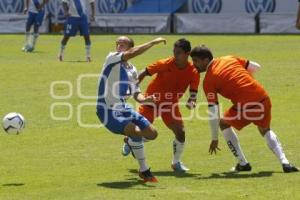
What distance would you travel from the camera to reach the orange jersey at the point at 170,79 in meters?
12.6

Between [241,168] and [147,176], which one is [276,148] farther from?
[147,176]

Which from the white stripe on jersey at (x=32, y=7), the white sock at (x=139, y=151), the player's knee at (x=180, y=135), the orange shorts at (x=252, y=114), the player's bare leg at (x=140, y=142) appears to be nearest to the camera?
the player's bare leg at (x=140, y=142)

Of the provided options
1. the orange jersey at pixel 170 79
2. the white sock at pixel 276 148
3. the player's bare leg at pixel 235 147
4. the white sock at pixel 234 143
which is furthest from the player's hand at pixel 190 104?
the white sock at pixel 276 148

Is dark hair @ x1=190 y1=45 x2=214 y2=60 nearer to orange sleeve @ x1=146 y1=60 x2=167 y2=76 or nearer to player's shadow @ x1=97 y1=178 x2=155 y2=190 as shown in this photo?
Result: orange sleeve @ x1=146 y1=60 x2=167 y2=76

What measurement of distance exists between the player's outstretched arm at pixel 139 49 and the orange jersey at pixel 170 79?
1389mm

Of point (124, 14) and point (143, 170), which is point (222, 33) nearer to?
point (124, 14)

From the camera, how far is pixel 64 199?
403 inches

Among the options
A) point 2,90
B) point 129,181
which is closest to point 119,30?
point 2,90

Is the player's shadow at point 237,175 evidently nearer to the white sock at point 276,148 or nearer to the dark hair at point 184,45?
the white sock at point 276,148

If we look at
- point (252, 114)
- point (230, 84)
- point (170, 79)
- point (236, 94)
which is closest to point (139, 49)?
point (230, 84)

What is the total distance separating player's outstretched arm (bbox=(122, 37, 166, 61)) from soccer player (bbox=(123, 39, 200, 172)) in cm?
127

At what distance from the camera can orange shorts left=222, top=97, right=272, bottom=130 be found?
1194 cm

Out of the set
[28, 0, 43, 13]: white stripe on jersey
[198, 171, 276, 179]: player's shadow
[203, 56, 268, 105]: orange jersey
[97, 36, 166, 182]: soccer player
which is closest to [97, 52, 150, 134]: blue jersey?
[97, 36, 166, 182]: soccer player

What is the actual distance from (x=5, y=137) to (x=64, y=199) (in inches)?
191
